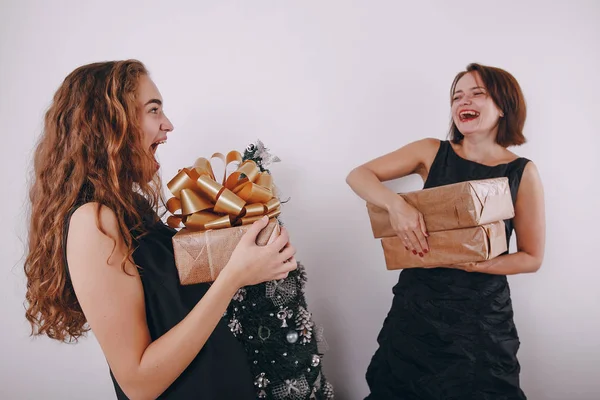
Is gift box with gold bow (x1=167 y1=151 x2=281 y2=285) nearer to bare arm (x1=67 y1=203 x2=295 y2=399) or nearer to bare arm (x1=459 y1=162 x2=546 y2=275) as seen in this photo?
bare arm (x1=67 y1=203 x2=295 y2=399)

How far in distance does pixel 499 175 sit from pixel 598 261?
2.05 feet

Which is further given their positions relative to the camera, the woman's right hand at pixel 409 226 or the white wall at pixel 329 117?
the white wall at pixel 329 117

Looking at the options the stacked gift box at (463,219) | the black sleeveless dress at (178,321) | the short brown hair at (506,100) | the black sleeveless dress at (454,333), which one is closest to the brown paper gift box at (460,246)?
the stacked gift box at (463,219)

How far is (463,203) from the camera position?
117 cm

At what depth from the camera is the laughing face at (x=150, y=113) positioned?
39.9 inches

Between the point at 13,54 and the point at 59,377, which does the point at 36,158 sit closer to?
the point at 13,54

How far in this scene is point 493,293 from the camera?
1.42 meters

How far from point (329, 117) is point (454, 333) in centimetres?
106

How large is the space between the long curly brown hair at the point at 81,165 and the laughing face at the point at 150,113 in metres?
0.02

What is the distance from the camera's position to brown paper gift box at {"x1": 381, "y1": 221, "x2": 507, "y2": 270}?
1195 millimetres

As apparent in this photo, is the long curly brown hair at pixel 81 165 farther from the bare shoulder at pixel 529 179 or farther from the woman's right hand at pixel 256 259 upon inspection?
the bare shoulder at pixel 529 179

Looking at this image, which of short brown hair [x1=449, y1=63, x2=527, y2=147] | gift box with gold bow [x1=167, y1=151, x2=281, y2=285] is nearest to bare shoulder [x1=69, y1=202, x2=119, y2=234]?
gift box with gold bow [x1=167, y1=151, x2=281, y2=285]

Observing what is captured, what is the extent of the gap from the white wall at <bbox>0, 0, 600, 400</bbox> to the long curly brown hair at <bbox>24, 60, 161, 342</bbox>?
0.94 m

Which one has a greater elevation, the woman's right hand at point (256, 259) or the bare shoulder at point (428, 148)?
the bare shoulder at point (428, 148)
